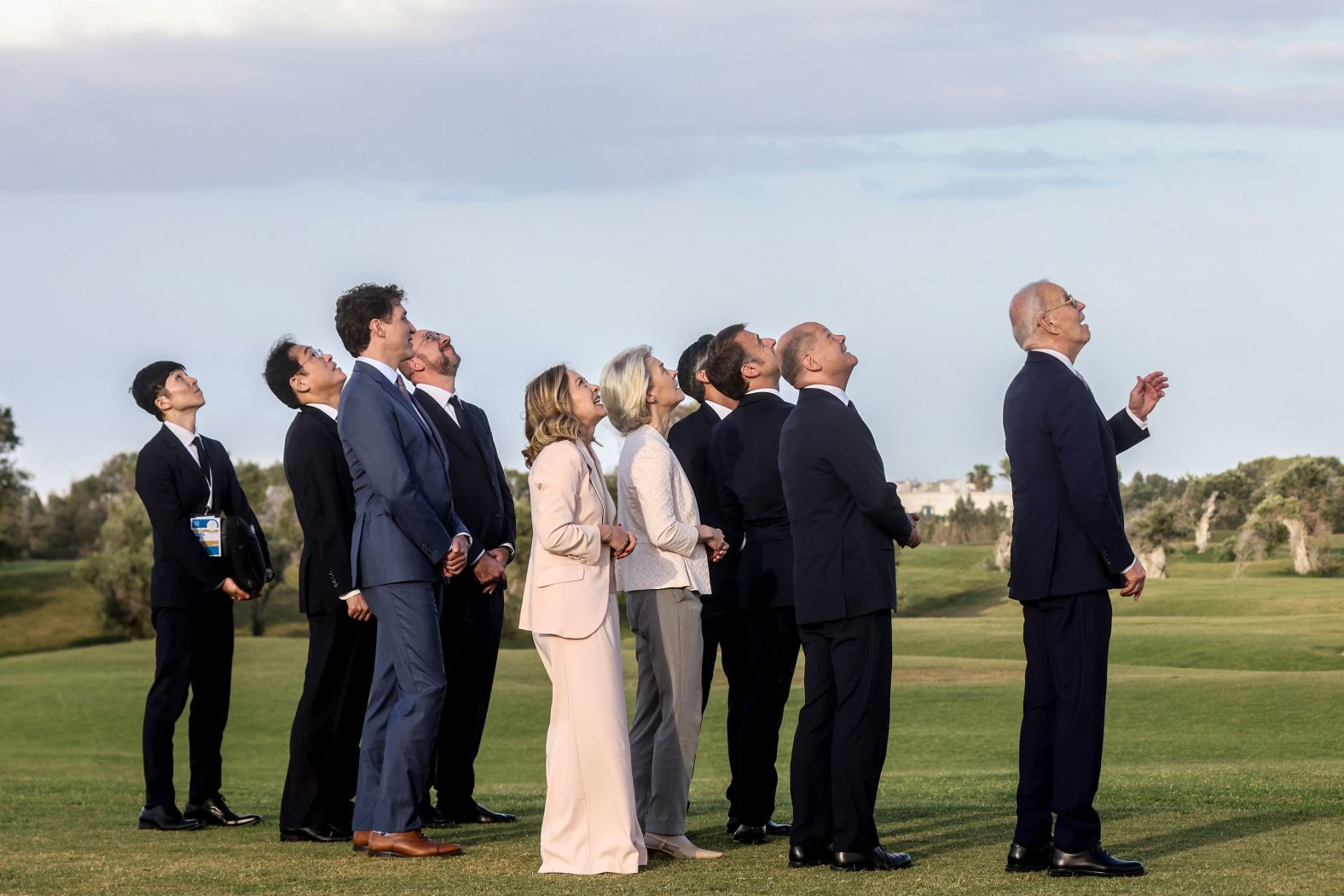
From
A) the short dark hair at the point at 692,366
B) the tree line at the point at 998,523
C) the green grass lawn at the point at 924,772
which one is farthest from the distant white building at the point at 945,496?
the short dark hair at the point at 692,366

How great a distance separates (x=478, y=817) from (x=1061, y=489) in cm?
421

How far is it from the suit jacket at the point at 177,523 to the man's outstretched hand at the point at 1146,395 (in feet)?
16.8

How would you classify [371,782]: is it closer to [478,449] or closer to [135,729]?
[478,449]

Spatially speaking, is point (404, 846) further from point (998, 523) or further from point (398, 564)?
point (998, 523)

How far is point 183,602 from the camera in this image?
895 cm

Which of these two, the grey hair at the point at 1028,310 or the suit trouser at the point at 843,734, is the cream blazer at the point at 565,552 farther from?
the grey hair at the point at 1028,310

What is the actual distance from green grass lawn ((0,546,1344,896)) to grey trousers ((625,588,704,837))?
14.9 inches

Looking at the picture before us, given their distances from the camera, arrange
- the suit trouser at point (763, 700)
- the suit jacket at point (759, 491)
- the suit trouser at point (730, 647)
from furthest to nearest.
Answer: the suit trouser at point (730, 647) < the suit trouser at point (763, 700) < the suit jacket at point (759, 491)

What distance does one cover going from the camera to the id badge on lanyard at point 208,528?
9000 mm

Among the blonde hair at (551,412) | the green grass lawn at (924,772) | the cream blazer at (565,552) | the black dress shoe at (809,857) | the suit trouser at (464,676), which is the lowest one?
the green grass lawn at (924,772)

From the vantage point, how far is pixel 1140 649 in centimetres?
2836

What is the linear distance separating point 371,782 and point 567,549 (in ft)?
5.51

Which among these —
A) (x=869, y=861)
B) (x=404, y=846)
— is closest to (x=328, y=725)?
(x=404, y=846)

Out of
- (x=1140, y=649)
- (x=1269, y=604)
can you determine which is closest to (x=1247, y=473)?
(x=1269, y=604)
